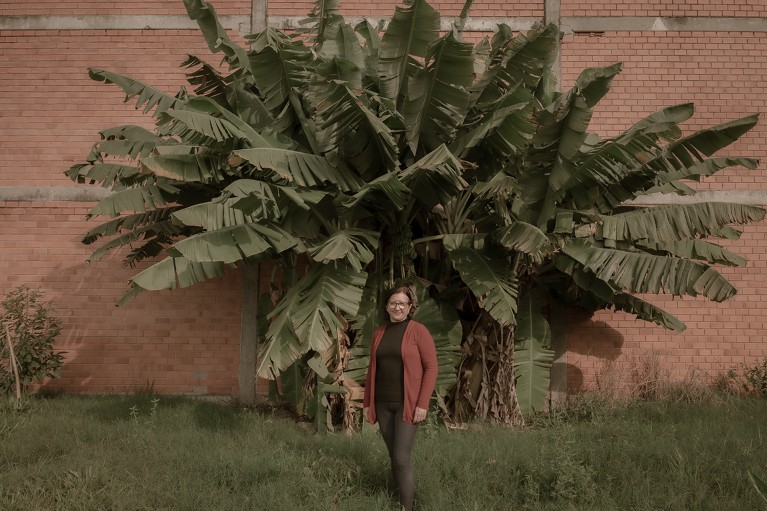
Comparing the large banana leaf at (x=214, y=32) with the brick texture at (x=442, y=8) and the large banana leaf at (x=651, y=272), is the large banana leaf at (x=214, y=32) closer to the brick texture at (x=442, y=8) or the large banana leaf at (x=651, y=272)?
the brick texture at (x=442, y=8)

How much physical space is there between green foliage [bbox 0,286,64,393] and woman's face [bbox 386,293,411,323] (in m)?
5.54

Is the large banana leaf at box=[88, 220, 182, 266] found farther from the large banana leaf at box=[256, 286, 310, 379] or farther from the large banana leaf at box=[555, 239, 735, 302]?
the large banana leaf at box=[555, 239, 735, 302]

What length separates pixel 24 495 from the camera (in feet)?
15.7

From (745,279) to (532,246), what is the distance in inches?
180

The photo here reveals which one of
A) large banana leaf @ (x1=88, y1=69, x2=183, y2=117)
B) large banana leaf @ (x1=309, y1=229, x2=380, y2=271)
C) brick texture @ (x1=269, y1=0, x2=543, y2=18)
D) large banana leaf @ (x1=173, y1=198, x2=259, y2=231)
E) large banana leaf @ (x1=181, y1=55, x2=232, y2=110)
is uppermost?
brick texture @ (x1=269, y1=0, x2=543, y2=18)

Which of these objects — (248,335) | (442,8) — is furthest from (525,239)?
(442,8)

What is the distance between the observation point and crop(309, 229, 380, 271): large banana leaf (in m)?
5.74

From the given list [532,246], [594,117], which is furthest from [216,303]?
[594,117]

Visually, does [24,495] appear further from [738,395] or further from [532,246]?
[738,395]

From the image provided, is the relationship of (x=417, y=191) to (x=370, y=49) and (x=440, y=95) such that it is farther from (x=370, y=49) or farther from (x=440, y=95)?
(x=370, y=49)

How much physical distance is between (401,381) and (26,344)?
5765mm

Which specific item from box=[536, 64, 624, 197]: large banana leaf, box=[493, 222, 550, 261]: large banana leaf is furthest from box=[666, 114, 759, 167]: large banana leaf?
box=[493, 222, 550, 261]: large banana leaf

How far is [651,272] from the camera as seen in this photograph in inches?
241

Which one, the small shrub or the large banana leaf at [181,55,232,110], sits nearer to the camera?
the large banana leaf at [181,55,232,110]
